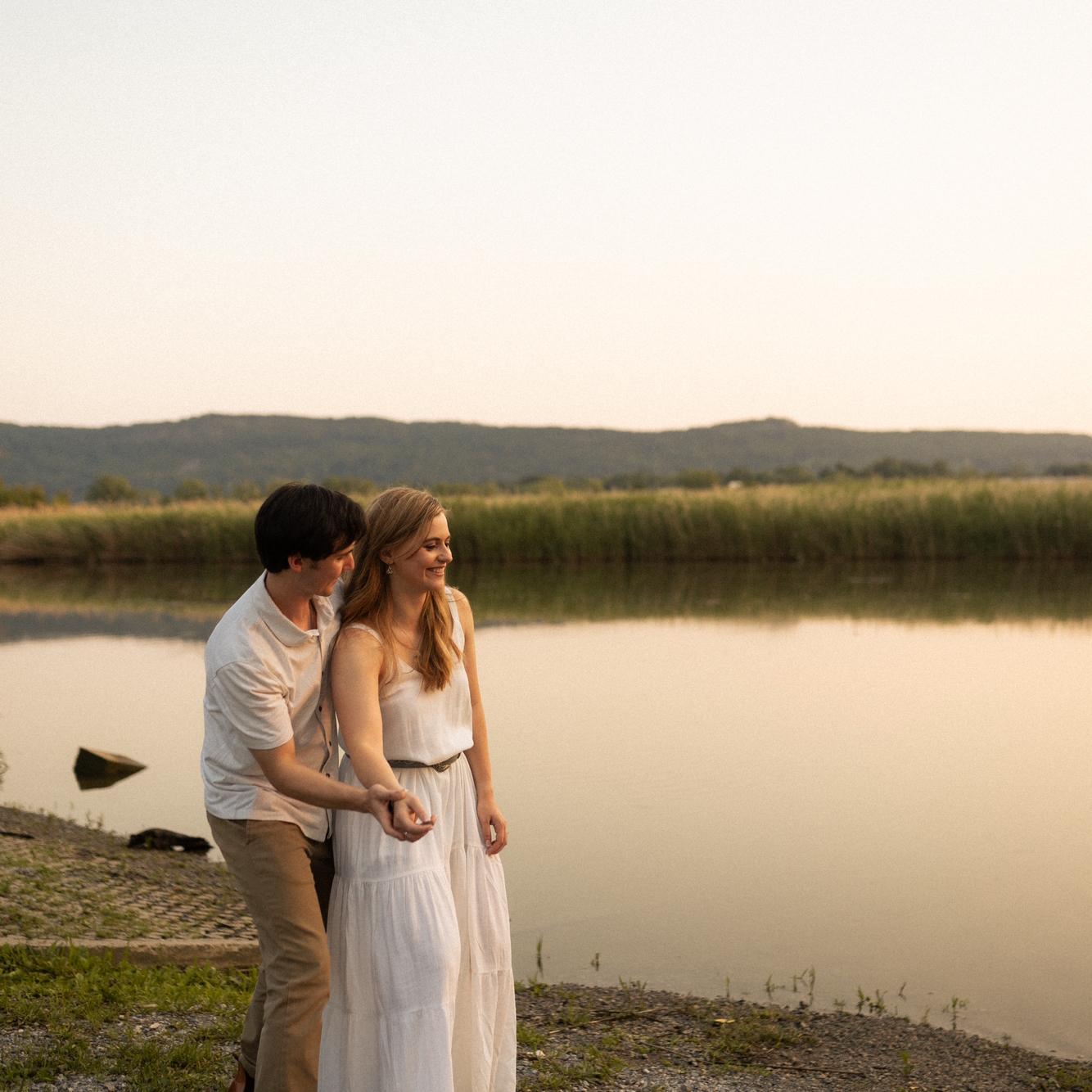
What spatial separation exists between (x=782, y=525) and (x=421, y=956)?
2542 cm

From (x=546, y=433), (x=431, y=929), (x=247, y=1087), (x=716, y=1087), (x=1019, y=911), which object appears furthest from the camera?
(x=546, y=433)

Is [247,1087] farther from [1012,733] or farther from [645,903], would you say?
[1012,733]

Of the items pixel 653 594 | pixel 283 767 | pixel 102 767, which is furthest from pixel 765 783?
pixel 653 594

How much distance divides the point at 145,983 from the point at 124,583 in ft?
76.9

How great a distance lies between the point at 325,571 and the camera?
116 inches

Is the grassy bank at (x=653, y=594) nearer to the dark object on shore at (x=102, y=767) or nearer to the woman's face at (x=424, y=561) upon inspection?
the dark object on shore at (x=102, y=767)

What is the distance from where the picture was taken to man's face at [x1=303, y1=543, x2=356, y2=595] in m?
2.95

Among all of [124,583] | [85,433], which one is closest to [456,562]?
[124,583]

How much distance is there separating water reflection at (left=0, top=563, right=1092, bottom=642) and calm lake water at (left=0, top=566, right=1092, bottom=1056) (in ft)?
0.73

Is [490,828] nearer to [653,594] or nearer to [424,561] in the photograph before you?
[424,561]

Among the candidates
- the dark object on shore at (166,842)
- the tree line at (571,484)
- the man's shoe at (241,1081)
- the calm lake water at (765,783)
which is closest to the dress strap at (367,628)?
the man's shoe at (241,1081)

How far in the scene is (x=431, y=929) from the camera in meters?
2.91

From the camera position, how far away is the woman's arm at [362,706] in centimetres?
287

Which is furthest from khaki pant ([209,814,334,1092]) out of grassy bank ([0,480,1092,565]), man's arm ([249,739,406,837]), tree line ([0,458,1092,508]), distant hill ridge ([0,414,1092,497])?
distant hill ridge ([0,414,1092,497])
